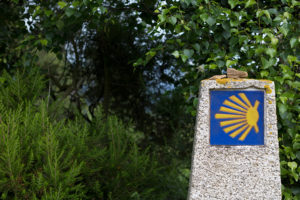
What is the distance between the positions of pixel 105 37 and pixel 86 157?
80.4 inches

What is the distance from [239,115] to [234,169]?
28 centimetres

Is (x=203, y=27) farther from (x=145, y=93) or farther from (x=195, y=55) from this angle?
(x=145, y=93)

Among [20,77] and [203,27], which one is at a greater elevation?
[203,27]

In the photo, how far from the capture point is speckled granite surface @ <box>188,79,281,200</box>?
5.74 feet

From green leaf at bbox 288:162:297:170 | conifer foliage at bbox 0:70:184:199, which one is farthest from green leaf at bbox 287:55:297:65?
conifer foliage at bbox 0:70:184:199

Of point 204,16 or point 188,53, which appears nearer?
point 204,16

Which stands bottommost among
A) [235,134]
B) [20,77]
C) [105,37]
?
[235,134]

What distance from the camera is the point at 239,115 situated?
1804 mm

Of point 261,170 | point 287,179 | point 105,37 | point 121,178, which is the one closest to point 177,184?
point 121,178

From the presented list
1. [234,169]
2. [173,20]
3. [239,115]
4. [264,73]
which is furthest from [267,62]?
[234,169]

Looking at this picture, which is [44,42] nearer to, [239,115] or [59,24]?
[59,24]

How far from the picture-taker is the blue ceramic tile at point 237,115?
70.4 inches

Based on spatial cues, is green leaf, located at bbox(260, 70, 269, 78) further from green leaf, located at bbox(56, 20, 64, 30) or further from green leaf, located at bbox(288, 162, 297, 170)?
green leaf, located at bbox(56, 20, 64, 30)

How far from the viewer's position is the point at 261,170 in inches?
69.1
